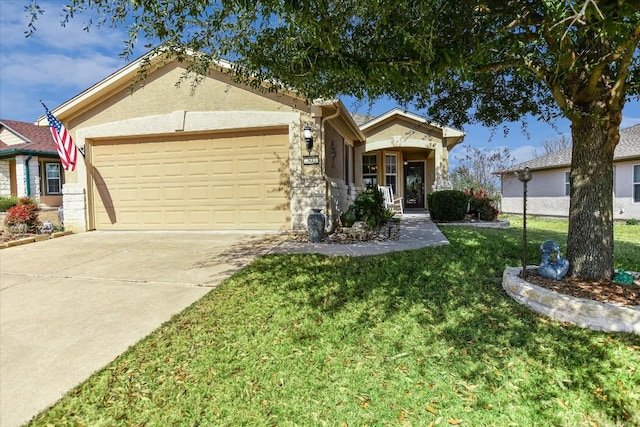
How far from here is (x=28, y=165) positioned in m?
15.0

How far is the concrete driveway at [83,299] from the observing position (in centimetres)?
272

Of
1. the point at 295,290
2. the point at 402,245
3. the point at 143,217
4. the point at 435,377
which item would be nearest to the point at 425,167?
the point at 402,245

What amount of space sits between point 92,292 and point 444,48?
498cm

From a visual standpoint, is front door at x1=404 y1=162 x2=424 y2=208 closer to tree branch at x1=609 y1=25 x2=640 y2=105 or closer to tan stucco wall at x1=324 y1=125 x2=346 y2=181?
tan stucco wall at x1=324 y1=125 x2=346 y2=181

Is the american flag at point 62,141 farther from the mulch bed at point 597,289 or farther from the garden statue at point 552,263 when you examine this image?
the garden statue at point 552,263

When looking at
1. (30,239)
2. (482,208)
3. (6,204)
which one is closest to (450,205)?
(482,208)

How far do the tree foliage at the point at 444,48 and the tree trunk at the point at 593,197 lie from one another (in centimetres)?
1

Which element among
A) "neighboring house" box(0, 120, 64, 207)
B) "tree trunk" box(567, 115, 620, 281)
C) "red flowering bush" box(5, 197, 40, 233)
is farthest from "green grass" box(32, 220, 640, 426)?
"neighboring house" box(0, 120, 64, 207)

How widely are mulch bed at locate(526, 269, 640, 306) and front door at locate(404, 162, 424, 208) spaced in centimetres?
1330

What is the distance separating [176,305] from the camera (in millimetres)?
3916

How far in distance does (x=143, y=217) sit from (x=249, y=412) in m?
8.35

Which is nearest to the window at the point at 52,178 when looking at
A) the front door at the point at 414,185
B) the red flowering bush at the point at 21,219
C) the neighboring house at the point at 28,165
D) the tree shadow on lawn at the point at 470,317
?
the neighboring house at the point at 28,165

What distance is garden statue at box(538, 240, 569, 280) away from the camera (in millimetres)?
3988

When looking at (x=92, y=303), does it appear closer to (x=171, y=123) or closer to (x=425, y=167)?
(x=171, y=123)
